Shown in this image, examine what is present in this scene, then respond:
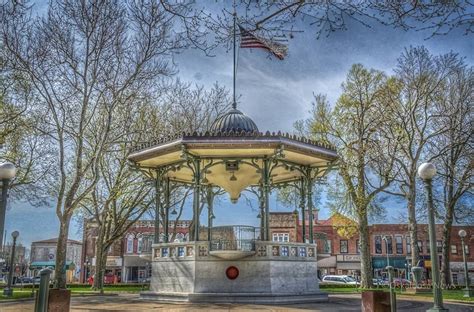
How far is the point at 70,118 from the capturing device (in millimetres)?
23250

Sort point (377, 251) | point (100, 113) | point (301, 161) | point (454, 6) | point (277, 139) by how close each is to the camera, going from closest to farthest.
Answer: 1. point (454, 6)
2. point (277, 139)
3. point (301, 161)
4. point (100, 113)
5. point (377, 251)

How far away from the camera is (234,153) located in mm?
17516

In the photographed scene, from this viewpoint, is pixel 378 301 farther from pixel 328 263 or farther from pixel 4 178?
pixel 328 263

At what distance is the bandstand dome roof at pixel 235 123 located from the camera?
18484 millimetres

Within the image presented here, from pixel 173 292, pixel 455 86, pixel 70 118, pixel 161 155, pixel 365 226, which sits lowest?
pixel 173 292

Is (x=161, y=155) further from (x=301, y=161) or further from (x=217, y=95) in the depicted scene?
(x=217, y=95)

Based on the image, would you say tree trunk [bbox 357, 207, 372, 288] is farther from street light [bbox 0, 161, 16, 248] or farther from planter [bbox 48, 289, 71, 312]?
street light [bbox 0, 161, 16, 248]

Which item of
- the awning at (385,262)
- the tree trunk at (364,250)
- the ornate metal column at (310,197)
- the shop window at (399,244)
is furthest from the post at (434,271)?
the shop window at (399,244)

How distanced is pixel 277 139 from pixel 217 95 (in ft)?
54.6

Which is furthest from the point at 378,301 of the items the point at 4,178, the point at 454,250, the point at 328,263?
the point at 454,250

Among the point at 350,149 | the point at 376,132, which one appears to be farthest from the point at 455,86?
the point at 350,149

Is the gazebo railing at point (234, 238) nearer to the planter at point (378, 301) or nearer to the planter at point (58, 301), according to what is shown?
the planter at point (378, 301)

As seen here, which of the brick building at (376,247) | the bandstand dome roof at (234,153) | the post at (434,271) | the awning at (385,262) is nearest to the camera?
the post at (434,271)

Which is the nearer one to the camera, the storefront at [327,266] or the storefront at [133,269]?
the storefront at [327,266]
